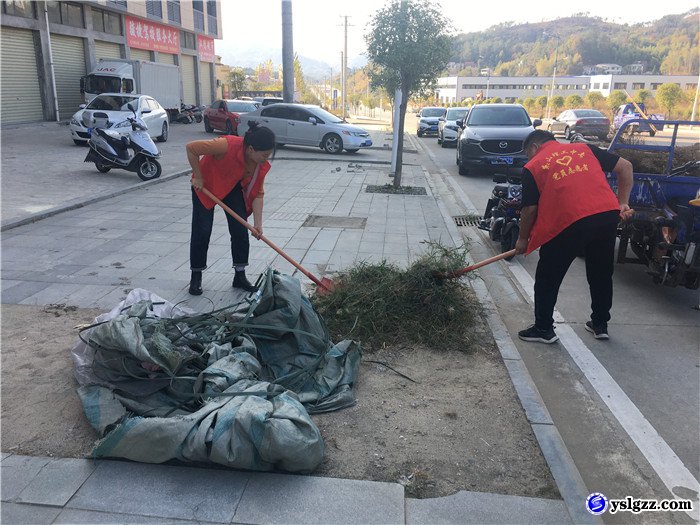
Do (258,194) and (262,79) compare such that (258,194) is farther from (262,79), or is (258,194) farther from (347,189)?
(262,79)

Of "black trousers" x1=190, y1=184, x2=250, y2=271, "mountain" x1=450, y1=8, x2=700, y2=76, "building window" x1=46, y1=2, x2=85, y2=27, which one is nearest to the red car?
"building window" x1=46, y1=2, x2=85, y2=27

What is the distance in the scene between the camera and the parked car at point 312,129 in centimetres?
1823

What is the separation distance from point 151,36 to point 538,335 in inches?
1339

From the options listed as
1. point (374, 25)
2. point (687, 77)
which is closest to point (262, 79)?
point (687, 77)

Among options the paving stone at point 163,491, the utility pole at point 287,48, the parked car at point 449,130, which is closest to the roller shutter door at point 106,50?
the utility pole at point 287,48

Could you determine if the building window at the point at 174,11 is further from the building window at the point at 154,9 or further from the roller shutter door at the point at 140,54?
the roller shutter door at the point at 140,54

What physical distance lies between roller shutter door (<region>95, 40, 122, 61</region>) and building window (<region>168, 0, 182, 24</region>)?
572 cm

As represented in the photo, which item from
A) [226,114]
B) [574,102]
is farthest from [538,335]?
[574,102]

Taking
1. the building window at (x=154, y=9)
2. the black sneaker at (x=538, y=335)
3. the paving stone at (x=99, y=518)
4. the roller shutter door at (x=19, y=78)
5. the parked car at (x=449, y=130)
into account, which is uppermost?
the building window at (x=154, y=9)

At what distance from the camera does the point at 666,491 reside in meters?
2.93

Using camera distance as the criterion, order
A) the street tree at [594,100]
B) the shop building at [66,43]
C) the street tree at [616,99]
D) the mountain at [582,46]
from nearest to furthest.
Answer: the shop building at [66,43], the street tree at [616,99], the street tree at [594,100], the mountain at [582,46]

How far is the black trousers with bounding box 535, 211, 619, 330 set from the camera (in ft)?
A: 14.1

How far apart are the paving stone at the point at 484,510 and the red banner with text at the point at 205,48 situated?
137 feet

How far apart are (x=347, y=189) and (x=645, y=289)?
679cm
